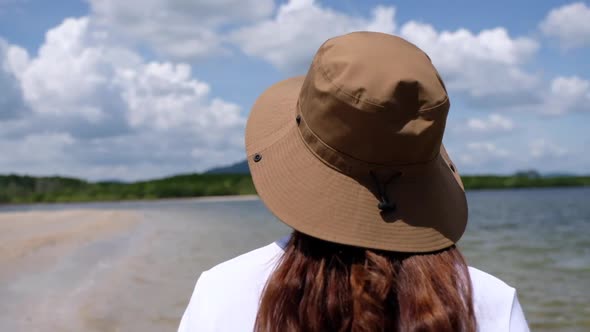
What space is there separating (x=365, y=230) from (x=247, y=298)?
0.24 metres

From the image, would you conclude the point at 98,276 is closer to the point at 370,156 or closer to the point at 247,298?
the point at 247,298

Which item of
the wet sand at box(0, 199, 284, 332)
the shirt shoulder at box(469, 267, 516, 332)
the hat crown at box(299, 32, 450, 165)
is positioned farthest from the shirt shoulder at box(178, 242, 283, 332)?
the wet sand at box(0, 199, 284, 332)

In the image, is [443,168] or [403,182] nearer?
[403,182]

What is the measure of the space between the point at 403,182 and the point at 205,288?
0.39m

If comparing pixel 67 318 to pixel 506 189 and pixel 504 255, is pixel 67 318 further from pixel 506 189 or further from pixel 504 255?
pixel 506 189

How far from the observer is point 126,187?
6812 cm

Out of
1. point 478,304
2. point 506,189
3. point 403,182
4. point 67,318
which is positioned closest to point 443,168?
point 403,182

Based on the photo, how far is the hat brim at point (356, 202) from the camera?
105 centimetres

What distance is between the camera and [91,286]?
755cm

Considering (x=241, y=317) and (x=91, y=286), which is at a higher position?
(x=241, y=317)

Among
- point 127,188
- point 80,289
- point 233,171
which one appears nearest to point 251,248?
point 80,289

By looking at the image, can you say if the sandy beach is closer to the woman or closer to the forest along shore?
the woman

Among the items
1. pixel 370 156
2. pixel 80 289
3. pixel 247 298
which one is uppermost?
pixel 370 156

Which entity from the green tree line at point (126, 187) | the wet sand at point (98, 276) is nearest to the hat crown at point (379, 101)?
the wet sand at point (98, 276)
